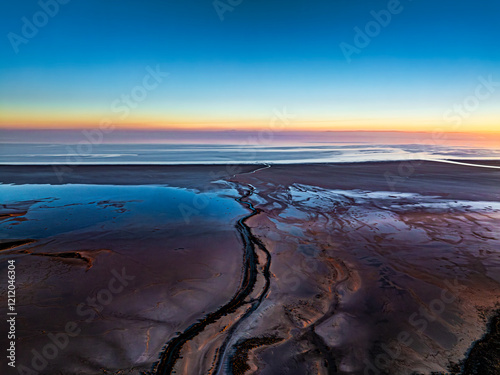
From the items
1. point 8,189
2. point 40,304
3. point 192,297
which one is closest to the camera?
point 40,304

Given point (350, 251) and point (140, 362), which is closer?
point (140, 362)

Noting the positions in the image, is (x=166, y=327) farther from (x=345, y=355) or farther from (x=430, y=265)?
(x=430, y=265)

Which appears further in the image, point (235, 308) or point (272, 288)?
point (272, 288)

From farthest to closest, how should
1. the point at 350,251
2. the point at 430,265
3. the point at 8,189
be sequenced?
the point at 8,189 → the point at 350,251 → the point at 430,265

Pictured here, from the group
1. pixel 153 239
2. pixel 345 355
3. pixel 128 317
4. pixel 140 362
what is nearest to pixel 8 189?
A: pixel 153 239

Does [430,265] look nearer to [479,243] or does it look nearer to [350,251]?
[350,251]

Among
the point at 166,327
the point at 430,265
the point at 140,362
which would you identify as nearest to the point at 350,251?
the point at 430,265
